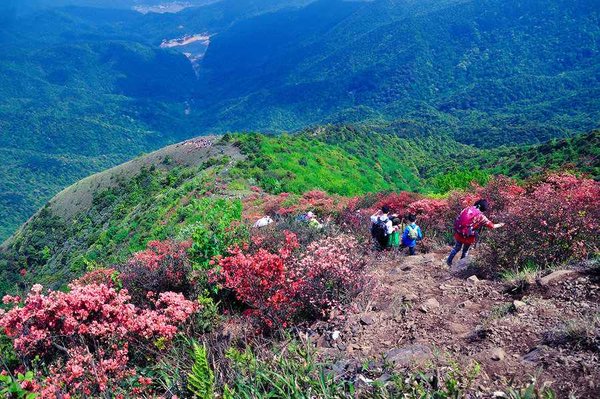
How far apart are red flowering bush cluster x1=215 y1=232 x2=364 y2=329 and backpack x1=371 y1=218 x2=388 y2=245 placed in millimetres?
3483

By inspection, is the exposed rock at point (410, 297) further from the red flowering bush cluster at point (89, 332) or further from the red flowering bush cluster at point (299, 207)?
the red flowering bush cluster at point (299, 207)

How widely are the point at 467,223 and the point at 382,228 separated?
2.20 meters

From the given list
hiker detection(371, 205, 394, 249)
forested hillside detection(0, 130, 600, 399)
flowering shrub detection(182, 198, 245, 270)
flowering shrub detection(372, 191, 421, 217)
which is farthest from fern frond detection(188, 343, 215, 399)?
flowering shrub detection(372, 191, 421, 217)

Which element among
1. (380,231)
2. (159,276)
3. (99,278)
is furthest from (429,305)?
(99,278)

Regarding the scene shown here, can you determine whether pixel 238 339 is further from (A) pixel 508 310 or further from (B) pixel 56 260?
(B) pixel 56 260

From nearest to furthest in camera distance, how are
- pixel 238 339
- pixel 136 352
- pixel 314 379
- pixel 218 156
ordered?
1. pixel 314 379
2. pixel 136 352
3. pixel 238 339
4. pixel 218 156

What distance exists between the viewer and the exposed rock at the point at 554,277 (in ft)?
19.0

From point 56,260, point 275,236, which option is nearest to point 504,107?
point 56,260

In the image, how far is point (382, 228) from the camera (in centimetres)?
1023

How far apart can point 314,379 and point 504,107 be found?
18841 centimetres

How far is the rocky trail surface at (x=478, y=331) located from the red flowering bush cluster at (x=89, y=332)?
2.09 meters

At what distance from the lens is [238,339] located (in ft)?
18.7

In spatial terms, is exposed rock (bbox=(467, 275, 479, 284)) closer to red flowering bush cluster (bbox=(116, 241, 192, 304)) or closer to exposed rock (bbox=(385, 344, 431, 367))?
exposed rock (bbox=(385, 344, 431, 367))

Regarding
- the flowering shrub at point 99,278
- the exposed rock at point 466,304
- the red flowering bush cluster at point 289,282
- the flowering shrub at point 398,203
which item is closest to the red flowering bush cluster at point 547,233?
the exposed rock at point 466,304
